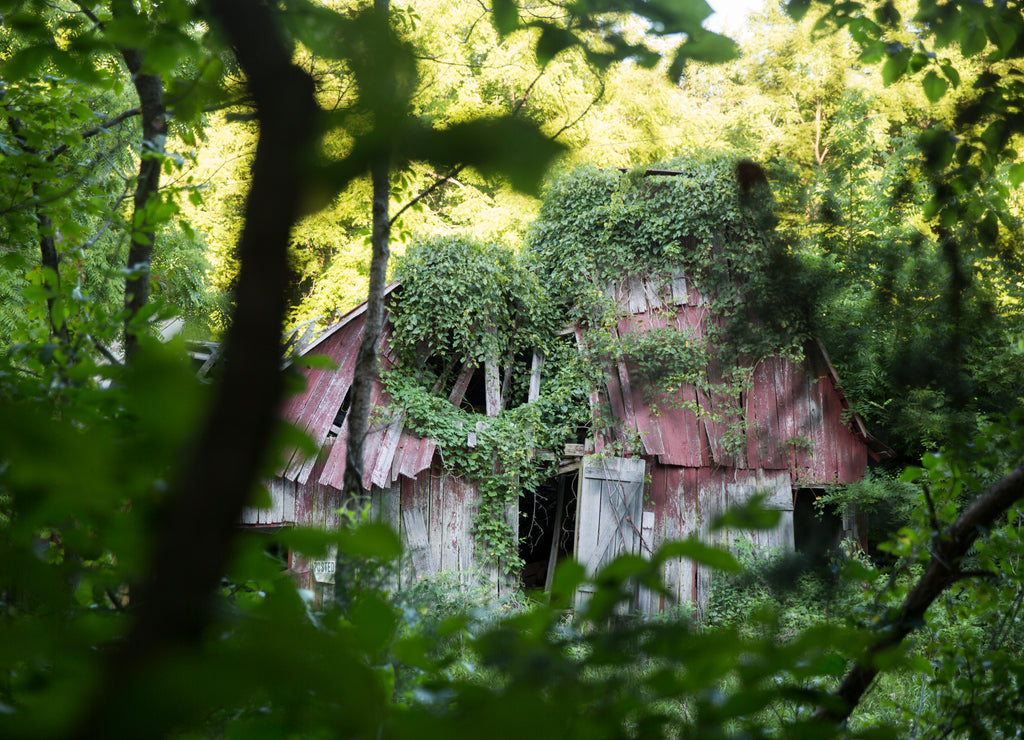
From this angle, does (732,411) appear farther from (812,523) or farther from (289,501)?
(289,501)

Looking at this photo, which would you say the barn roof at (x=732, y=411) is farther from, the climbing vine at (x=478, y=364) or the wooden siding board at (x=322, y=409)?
the wooden siding board at (x=322, y=409)

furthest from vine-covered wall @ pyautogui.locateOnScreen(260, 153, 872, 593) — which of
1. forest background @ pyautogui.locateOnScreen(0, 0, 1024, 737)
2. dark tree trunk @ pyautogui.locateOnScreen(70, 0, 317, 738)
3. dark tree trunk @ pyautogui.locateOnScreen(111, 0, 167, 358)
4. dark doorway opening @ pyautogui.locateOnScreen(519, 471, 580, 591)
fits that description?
dark tree trunk @ pyautogui.locateOnScreen(70, 0, 317, 738)

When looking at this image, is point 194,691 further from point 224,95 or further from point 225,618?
point 224,95

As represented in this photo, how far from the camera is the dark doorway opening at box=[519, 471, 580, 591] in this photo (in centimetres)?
999

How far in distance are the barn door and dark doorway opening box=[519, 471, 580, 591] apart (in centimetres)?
89

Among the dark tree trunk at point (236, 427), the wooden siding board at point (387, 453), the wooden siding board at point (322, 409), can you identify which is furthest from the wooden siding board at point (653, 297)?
the dark tree trunk at point (236, 427)

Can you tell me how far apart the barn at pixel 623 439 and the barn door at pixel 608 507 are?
2 centimetres

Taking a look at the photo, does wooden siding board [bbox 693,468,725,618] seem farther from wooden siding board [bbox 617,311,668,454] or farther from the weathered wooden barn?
wooden siding board [bbox 617,311,668,454]

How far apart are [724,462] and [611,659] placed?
926 centimetres

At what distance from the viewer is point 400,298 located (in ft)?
29.4

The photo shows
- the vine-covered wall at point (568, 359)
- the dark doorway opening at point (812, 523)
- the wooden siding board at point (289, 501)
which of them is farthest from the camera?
the dark doorway opening at point (812, 523)

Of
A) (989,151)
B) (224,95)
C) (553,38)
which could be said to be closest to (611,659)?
(224,95)

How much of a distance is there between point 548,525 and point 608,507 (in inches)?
93.3

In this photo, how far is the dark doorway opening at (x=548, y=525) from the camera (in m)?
9.99
